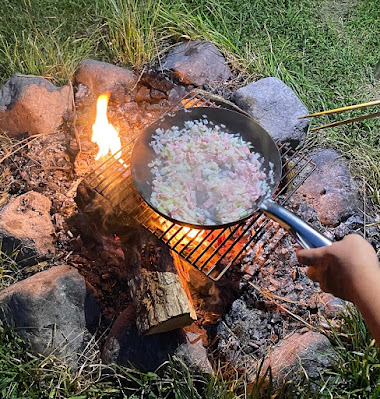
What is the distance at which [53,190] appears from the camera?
10.6ft

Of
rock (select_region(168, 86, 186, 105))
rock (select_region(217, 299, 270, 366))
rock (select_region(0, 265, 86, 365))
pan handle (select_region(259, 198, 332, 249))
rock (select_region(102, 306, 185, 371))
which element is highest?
pan handle (select_region(259, 198, 332, 249))

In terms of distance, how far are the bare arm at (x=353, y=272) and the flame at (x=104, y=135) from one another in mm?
1678

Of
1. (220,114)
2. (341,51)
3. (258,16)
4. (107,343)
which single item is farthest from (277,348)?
(258,16)

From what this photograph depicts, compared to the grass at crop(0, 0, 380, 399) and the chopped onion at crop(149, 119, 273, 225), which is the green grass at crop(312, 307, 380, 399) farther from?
the grass at crop(0, 0, 380, 399)

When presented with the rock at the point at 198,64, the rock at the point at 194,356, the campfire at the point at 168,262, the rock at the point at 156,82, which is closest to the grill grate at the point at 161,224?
the campfire at the point at 168,262

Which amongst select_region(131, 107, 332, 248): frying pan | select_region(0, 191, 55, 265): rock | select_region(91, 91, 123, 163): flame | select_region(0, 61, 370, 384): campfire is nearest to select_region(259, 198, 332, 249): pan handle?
select_region(131, 107, 332, 248): frying pan

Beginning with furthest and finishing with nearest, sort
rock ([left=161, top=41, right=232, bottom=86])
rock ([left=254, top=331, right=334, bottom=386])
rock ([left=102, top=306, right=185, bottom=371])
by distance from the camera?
1. rock ([left=161, top=41, right=232, bottom=86])
2. rock ([left=102, top=306, right=185, bottom=371])
3. rock ([left=254, top=331, right=334, bottom=386])

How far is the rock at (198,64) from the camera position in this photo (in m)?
3.96

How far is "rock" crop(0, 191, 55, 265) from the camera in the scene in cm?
289

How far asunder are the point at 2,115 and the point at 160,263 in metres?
2.02

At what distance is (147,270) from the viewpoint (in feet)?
8.28

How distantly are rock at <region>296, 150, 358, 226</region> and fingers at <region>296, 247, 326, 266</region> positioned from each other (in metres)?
1.31

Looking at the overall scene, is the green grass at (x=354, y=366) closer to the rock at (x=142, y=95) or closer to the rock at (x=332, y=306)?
the rock at (x=332, y=306)

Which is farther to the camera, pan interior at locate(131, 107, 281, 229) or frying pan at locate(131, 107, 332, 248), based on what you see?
pan interior at locate(131, 107, 281, 229)
